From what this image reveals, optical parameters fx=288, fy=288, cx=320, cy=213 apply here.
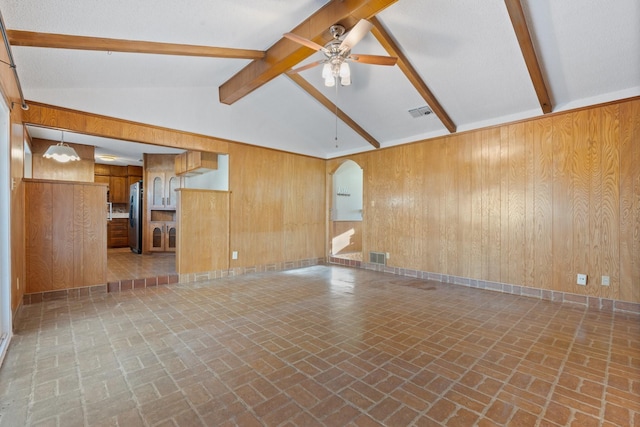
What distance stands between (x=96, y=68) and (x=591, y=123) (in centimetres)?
619

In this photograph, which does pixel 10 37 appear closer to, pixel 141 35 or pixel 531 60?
pixel 141 35

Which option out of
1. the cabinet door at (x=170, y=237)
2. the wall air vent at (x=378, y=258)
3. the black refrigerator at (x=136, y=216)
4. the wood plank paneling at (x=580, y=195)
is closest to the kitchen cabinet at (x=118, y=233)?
the black refrigerator at (x=136, y=216)

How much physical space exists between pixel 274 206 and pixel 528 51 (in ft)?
15.7

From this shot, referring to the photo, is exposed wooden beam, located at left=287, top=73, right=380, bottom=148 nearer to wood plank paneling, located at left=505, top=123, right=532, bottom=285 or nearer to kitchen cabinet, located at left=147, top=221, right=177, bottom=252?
wood plank paneling, located at left=505, top=123, right=532, bottom=285

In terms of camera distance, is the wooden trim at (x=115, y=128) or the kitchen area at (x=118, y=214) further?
the kitchen area at (x=118, y=214)

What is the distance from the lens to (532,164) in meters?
4.21

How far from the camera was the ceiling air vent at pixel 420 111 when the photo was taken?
469cm

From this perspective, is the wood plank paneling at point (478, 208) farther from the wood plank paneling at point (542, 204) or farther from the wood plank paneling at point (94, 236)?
the wood plank paneling at point (94, 236)

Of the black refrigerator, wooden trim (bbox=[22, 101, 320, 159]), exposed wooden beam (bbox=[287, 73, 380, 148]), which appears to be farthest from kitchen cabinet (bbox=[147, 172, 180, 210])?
exposed wooden beam (bbox=[287, 73, 380, 148])

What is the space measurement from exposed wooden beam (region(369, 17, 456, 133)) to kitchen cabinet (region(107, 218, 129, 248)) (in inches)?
338

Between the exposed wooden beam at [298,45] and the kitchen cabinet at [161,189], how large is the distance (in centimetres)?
372

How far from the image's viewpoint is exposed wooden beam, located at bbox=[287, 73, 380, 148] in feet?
15.1

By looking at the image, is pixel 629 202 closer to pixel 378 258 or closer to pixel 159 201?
pixel 378 258

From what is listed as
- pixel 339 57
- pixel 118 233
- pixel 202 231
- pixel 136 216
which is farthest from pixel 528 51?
pixel 118 233
